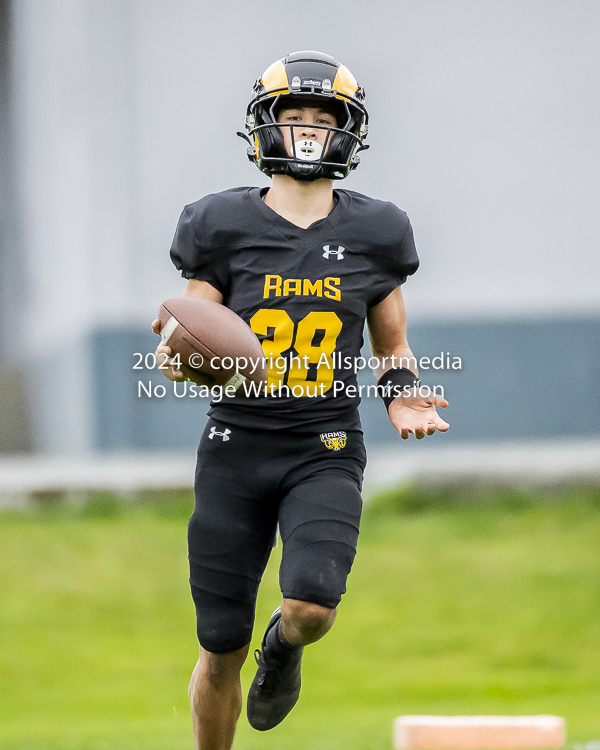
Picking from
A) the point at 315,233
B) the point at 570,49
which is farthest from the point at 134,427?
the point at 315,233

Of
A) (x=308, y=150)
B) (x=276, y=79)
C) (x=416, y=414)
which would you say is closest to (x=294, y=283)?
(x=308, y=150)

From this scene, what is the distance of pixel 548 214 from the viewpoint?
8812mm

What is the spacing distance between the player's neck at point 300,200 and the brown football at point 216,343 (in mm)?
389

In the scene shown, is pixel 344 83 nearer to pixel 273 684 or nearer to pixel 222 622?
pixel 222 622

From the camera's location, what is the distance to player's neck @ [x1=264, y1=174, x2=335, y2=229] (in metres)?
3.43

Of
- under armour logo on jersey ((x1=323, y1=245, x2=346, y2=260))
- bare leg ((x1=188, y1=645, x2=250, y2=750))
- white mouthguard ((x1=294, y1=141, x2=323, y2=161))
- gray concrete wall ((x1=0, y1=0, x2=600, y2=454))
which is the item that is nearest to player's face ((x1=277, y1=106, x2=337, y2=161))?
white mouthguard ((x1=294, y1=141, x2=323, y2=161))

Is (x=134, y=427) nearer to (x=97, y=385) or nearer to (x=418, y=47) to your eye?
(x=97, y=385)

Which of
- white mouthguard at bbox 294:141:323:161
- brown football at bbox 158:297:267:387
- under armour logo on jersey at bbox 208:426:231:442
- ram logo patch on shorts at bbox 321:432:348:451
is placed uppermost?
white mouthguard at bbox 294:141:323:161

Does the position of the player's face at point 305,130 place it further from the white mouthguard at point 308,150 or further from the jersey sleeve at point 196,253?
the jersey sleeve at point 196,253

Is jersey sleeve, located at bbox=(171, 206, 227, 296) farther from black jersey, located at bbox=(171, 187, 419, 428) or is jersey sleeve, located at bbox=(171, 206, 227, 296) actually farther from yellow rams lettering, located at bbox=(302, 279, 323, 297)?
yellow rams lettering, located at bbox=(302, 279, 323, 297)

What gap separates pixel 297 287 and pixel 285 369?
241mm

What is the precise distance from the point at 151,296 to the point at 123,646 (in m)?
2.97

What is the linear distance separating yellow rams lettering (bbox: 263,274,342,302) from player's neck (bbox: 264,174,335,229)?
0.64 feet

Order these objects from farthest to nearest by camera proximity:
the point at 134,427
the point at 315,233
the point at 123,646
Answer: the point at 134,427
the point at 123,646
the point at 315,233
